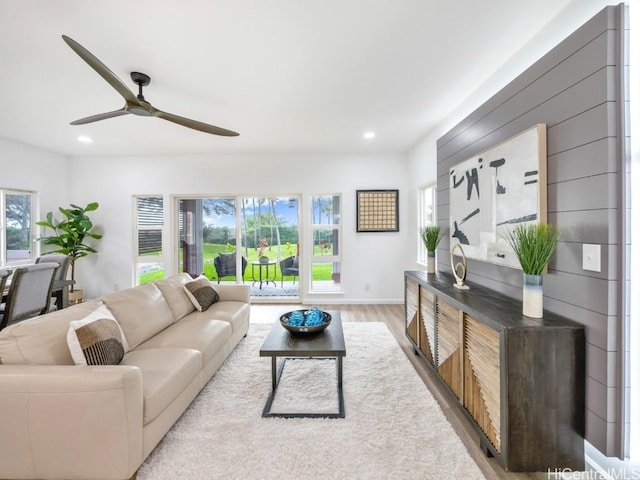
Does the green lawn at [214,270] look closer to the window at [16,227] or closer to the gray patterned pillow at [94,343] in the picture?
the window at [16,227]

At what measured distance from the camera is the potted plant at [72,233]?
15.4 feet

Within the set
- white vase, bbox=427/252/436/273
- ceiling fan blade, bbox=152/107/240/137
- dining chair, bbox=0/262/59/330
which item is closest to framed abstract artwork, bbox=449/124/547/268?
white vase, bbox=427/252/436/273

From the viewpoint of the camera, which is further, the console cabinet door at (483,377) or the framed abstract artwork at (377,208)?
the framed abstract artwork at (377,208)

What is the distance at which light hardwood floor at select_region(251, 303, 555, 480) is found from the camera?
1.57 meters

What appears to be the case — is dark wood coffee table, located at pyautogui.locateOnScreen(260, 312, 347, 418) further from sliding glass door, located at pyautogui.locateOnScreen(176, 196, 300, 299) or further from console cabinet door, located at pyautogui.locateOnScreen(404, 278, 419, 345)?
sliding glass door, located at pyautogui.locateOnScreen(176, 196, 300, 299)

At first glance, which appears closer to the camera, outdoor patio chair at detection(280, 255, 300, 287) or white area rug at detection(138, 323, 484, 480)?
white area rug at detection(138, 323, 484, 480)

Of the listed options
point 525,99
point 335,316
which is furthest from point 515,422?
point 525,99

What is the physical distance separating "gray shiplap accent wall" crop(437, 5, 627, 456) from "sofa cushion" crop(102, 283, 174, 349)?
294cm

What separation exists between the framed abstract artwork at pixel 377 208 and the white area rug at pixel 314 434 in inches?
113

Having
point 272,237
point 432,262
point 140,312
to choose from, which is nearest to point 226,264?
point 272,237

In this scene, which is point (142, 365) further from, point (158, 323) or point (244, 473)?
point (244, 473)

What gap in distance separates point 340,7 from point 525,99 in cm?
140

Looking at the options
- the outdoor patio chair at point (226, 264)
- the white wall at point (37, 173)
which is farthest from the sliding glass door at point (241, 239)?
the white wall at point (37, 173)

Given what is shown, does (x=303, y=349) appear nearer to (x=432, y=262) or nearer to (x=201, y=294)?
(x=201, y=294)
